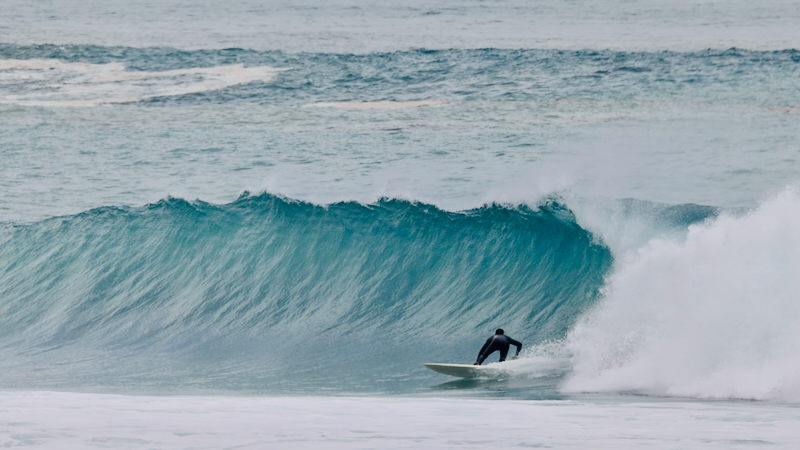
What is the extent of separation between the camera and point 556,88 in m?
19.7

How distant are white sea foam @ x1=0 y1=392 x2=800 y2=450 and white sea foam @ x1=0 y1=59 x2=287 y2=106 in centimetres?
1558

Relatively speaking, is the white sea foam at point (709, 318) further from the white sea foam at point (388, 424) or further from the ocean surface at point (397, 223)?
the white sea foam at point (388, 424)

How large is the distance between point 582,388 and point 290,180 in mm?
12094

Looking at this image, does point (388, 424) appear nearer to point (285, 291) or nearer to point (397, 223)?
point (285, 291)

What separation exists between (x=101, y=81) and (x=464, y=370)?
52.4 ft

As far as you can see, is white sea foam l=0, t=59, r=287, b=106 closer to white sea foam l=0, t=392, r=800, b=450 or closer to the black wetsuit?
the black wetsuit

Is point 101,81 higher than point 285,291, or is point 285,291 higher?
point 101,81

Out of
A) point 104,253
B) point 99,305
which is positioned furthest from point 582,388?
point 104,253

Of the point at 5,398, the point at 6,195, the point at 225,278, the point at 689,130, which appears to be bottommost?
the point at 5,398

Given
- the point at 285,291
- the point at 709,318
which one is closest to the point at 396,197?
the point at 285,291

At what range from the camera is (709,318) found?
6.18 metres

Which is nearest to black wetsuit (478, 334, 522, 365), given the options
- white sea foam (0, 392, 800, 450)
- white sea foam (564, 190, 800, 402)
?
white sea foam (564, 190, 800, 402)

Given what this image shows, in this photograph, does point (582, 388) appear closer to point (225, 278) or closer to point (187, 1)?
point (225, 278)

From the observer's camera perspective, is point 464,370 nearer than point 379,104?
Yes
